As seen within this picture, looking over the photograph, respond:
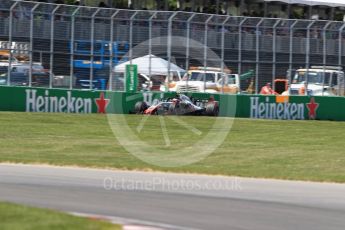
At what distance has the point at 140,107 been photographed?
31391mm

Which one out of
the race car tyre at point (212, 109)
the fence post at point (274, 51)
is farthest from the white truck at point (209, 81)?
the fence post at point (274, 51)

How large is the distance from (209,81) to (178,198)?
2210 cm

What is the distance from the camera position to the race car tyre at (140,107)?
3131cm

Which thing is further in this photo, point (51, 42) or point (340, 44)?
point (340, 44)

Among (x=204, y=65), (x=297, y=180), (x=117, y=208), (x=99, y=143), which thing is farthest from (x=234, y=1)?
(x=117, y=208)

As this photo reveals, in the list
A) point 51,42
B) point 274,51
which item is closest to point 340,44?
point 274,51

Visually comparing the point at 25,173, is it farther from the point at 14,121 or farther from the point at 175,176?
the point at 14,121

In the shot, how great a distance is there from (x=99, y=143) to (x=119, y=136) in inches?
116

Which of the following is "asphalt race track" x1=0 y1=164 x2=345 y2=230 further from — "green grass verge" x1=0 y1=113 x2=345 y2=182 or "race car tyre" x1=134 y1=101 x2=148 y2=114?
"race car tyre" x1=134 y1=101 x2=148 y2=114

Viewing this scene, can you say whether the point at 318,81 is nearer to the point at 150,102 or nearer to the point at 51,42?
the point at 150,102

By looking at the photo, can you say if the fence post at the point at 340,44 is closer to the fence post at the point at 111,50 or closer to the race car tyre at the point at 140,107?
the race car tyre at the point at 140,107

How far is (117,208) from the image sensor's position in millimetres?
11156

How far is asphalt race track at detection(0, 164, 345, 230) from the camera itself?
34.6 feet

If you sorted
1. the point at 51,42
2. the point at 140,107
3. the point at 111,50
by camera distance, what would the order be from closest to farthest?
1. the point at 51,42
2. the point at 140,107
3. the point at 111,50
